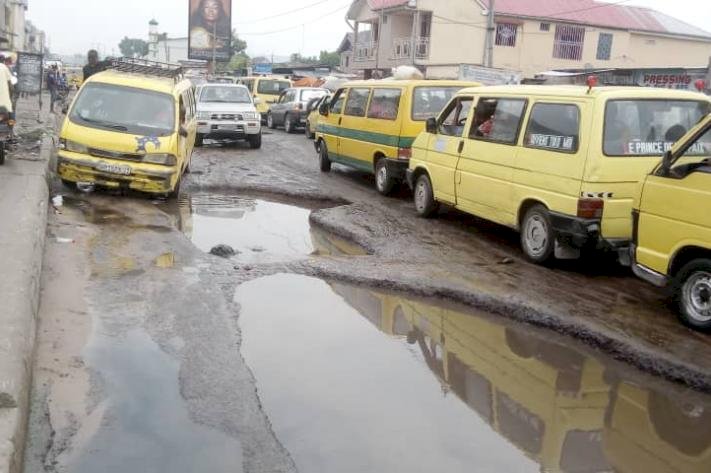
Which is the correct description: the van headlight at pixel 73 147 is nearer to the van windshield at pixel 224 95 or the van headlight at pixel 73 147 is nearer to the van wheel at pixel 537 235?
the van wheel at pixel 537 235

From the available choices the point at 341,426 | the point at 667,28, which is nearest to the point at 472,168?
the point at 341,426

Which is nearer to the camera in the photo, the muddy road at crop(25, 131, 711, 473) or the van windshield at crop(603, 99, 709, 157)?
the muddy road at crop(25, 131, 711, 473)

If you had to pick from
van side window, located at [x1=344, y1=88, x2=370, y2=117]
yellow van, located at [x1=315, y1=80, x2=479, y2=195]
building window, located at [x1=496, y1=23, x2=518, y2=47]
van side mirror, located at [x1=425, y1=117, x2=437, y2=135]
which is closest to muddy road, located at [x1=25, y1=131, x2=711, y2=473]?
van side mirror, located at [x1=425, y1=117, x2=437, y2=135]

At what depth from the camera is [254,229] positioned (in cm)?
948

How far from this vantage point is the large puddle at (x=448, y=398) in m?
3.97

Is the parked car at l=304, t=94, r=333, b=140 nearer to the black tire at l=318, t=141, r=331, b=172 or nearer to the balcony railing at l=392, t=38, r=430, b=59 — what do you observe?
the black tire at l=318, t=141, r=331, b=172

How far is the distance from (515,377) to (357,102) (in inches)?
341

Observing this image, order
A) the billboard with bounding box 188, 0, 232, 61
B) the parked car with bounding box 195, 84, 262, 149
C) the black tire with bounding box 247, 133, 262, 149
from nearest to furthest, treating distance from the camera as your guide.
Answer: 1. the parked car with bounding box 195, 84, 262, 149
2. the black tire with bounding box 247, 133, 262, 149
3. the billboard with bounding box 188, 0, 232, 61

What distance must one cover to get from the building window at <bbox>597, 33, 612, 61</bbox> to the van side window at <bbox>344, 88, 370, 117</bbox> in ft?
98.5

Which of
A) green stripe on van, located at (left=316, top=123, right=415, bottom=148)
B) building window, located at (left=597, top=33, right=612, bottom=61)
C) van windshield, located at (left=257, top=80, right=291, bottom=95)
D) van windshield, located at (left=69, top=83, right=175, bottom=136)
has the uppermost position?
building window, located at (left=597, top=33, right=612, bottom=61)

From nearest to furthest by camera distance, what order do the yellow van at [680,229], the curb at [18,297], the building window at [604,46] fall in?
the curb at [18,297] → the yellow van at [680,229] → the building window at [604,46]

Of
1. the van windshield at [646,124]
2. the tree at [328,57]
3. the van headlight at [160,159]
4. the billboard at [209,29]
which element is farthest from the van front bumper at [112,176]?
the tree at [328,57]

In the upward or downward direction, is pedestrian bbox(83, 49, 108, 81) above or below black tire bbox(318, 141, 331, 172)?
above

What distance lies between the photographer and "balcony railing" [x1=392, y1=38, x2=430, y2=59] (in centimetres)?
3844
